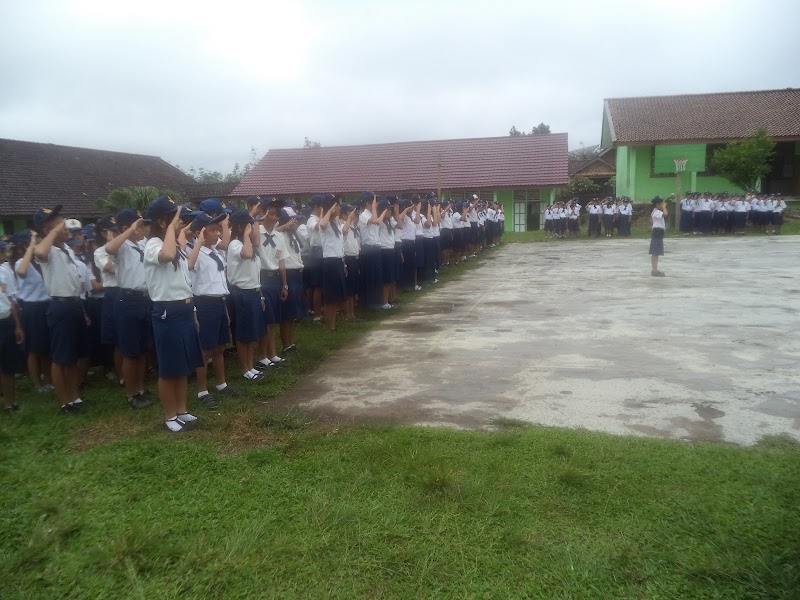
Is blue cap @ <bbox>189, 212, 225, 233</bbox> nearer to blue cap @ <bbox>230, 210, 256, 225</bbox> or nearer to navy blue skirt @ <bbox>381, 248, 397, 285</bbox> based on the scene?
blue cap @ <bbox>230, 210, 256, 225</bbox>

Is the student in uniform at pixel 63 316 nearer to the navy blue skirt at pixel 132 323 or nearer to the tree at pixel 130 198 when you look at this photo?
the navy blue skirt at pixel 132 323

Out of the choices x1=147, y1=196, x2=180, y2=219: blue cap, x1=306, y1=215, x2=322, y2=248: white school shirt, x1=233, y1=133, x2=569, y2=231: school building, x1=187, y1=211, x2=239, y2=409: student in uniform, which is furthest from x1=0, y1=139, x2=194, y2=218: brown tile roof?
x1=147, y1=196, x2=180, y2=219: blue cap

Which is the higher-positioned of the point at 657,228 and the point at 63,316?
the point at 657,228

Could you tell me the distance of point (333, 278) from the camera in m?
7.97

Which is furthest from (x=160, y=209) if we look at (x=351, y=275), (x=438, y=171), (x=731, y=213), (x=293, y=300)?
(x=438, y=171)

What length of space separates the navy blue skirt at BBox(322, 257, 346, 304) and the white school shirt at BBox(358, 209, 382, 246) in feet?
4.20

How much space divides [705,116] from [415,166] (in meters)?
13.1

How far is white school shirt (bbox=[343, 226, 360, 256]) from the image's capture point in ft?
28.5

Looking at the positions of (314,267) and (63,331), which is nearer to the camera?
(63,331)

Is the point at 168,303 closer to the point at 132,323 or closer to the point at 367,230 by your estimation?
the point at 132,323

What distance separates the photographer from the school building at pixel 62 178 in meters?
20.7

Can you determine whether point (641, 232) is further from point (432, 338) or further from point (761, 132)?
point (432, 338)

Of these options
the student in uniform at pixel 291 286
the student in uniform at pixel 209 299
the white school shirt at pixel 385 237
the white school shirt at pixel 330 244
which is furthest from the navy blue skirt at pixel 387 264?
the student in uniform at pixel 209 299

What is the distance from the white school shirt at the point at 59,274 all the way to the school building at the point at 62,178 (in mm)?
16248
